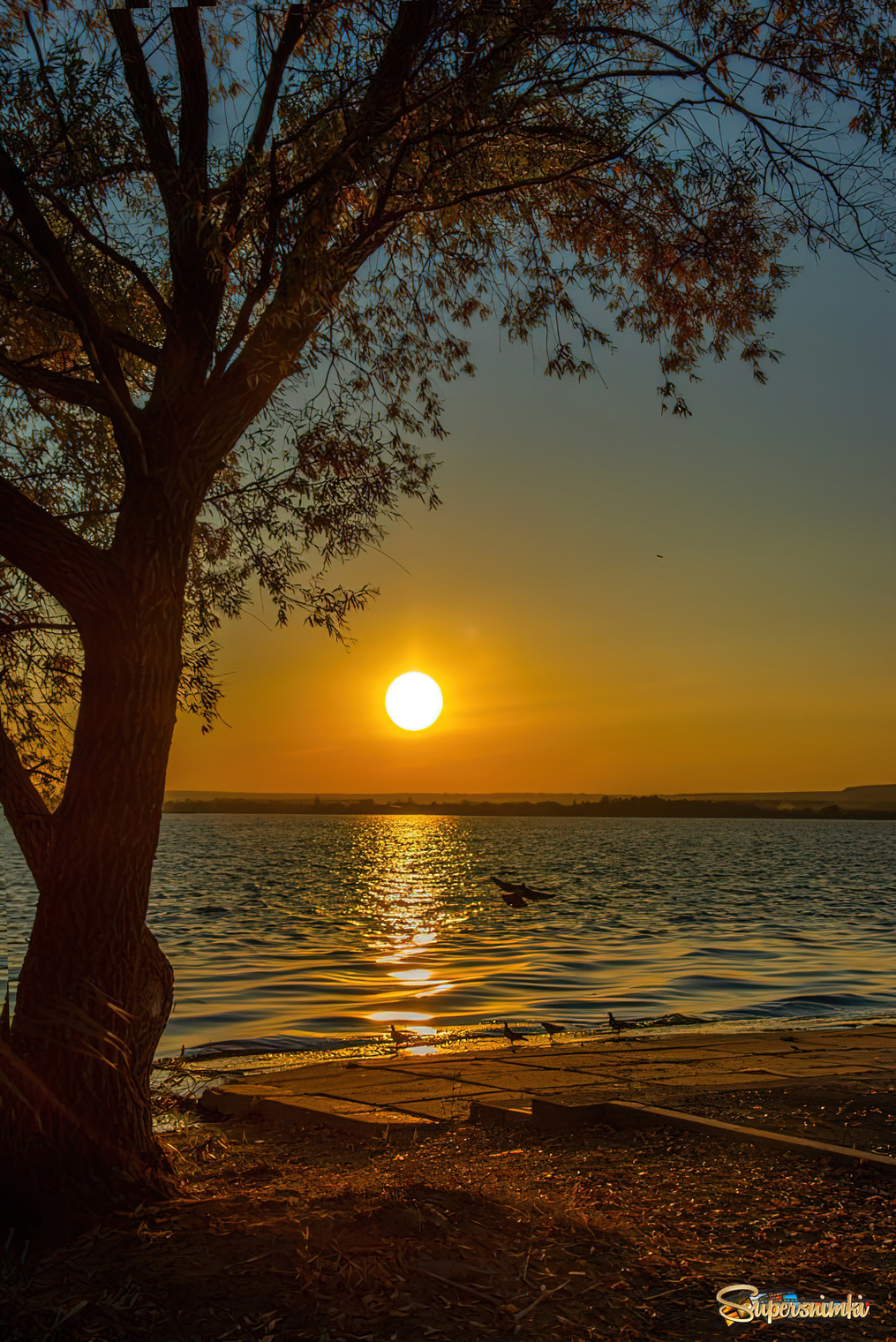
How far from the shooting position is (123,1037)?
4785 millimetres

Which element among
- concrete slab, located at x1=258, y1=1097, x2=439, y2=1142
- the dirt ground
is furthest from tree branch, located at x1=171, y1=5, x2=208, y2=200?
concrete slab, located at x1=258, y1=1097, x2=439, y2=1142

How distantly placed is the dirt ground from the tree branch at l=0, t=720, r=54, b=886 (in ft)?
5.55

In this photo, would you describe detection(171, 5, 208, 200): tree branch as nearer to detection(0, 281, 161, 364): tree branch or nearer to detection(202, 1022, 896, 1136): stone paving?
detection(0, 281, 161, 364): tree branch

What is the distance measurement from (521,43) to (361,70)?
0.97 m

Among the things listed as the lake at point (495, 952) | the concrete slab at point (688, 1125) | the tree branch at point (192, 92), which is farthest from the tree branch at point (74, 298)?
the lake at point (495, 952)

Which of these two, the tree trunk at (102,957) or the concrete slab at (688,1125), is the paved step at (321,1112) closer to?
the concrete slab at (688,1125)

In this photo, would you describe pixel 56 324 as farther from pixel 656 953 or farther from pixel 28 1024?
pixel 656 953

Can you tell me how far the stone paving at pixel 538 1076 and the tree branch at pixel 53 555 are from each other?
3794 mm

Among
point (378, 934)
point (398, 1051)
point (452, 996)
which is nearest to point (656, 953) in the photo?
point (452, 996)

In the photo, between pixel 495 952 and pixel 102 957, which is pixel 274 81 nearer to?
pixel 102 957

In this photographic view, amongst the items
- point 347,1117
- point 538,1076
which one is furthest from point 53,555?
point 538,1076

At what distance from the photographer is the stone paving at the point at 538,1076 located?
6.96 metres

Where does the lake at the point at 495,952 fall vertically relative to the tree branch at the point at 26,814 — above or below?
below

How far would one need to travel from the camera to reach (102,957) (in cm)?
472
